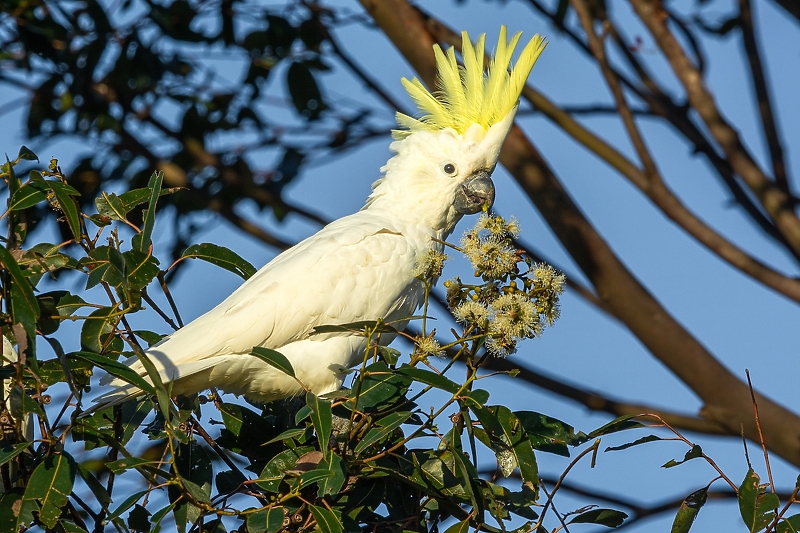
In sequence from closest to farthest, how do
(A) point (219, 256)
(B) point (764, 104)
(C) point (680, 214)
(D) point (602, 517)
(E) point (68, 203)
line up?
(E) point (68, 203) < (D) point (602, 517) < (A) point (219, 256) < (C) point (680, 214) < (B) point (764, 104)

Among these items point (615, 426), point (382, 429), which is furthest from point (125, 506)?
point (615, 426)

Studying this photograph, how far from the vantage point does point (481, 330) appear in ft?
5.43

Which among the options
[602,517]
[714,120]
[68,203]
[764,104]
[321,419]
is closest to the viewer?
[321,419]

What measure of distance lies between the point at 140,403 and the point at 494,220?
0.90 metres

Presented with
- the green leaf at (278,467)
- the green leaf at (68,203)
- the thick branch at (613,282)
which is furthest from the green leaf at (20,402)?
the thick branch at (613,282)

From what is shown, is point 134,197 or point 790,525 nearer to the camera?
point 790,525

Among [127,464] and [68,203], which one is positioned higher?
[68,203]

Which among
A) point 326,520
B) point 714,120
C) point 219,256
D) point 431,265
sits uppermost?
point 714,120

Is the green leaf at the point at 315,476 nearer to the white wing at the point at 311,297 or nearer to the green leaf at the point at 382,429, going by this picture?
the green leaf at the point at 382,429

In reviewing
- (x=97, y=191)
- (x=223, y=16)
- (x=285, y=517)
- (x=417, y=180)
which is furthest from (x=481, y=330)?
(x=97, y=191)

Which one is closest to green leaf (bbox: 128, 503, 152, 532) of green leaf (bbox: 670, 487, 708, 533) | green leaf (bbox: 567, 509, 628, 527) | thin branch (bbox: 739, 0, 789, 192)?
green leaf (bbox: 567, 509, 628, 527)

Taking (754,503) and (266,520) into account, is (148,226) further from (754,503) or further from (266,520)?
(754,503)

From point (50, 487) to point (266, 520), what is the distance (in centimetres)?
37

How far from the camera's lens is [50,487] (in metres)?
1.58
